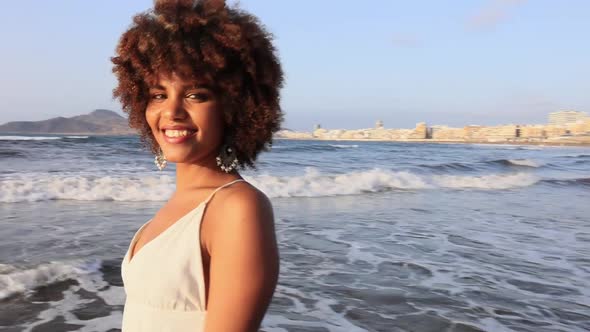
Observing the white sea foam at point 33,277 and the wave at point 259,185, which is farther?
the wave at point 259,185

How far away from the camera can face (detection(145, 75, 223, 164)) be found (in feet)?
3.92

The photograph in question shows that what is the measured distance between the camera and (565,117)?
153500 mm

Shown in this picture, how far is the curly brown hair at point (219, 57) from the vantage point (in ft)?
3.79

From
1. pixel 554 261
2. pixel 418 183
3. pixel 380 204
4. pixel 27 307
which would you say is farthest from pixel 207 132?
pixel 418 183

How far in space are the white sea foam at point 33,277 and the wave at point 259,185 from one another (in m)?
5.59

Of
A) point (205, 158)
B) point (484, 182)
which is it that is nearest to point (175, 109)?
point (205, 158)

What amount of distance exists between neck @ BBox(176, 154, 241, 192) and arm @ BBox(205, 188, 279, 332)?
0.74 feet

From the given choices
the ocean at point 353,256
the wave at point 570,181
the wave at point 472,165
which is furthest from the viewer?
the wave at point 472,165

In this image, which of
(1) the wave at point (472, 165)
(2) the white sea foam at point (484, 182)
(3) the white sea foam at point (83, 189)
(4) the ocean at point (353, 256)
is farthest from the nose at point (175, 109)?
(1) the wave at point (472, 165)

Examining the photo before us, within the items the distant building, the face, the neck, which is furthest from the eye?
the distant building

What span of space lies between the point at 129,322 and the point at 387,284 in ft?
13.3

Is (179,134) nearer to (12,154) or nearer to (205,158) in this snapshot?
(205,158)

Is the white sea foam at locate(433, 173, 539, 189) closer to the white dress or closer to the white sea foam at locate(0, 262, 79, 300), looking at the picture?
the white sea foam at locate(0, 262, 79, 300)

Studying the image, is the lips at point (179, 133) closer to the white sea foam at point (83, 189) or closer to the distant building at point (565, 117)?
the white sea foam at point (83, 189)
